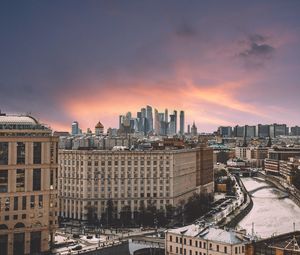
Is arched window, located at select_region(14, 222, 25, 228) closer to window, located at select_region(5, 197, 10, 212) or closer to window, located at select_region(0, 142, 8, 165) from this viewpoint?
window, located at select_region(5, 197, 10, 212)

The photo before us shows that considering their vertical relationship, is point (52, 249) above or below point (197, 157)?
below

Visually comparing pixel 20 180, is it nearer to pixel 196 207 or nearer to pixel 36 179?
pixel 36 179

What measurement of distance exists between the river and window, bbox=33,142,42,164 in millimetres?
30482

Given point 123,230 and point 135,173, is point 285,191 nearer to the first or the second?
point 135,173

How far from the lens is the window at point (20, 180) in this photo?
173 feet

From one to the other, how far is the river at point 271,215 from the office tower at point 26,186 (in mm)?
28640

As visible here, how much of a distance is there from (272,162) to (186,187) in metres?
93.3

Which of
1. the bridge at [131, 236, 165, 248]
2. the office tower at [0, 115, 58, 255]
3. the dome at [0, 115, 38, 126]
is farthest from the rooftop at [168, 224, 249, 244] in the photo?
the dome at [0, 115, 38, 126]

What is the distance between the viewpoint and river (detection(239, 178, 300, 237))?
77438 millimetres

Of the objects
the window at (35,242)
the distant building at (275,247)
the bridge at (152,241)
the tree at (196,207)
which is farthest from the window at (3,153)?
the tree at (196,207)

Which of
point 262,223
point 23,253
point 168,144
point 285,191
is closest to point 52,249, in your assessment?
point 23,253

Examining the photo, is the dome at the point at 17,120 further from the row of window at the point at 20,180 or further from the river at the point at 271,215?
the river at the point at 271,215

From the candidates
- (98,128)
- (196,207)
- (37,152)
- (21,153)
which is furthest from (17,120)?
(98,128)

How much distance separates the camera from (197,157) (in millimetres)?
102688
